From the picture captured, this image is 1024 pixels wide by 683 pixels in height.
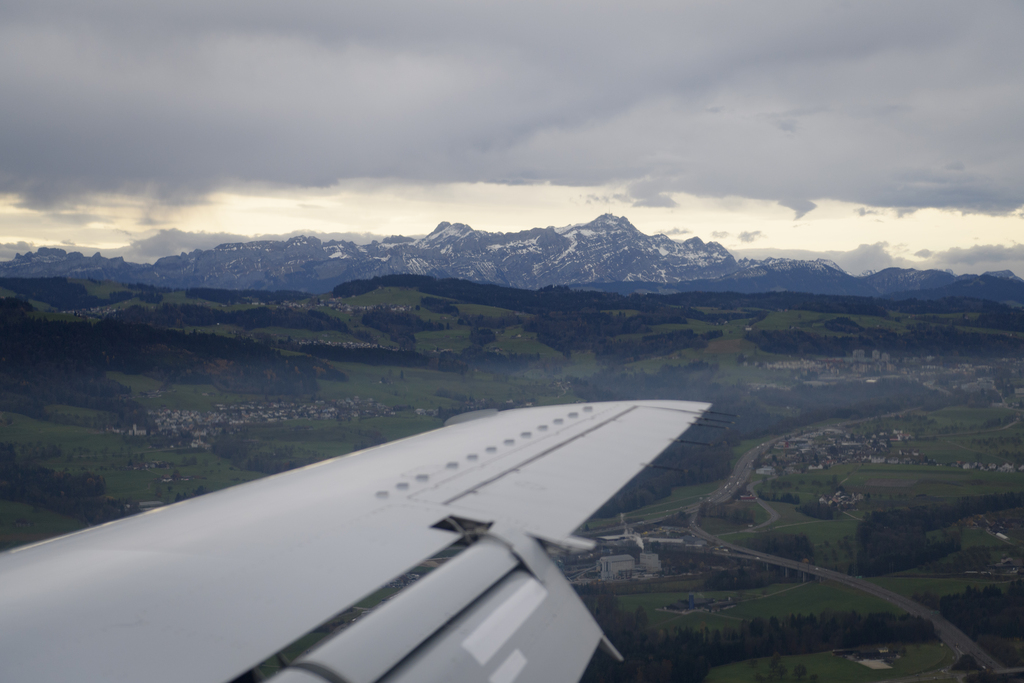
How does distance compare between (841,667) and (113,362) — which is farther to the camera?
(113,362)

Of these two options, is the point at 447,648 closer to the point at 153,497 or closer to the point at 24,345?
the point at 153,497

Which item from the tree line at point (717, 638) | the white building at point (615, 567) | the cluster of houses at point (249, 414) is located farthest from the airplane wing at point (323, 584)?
the cluster of houses at point (249, 414)

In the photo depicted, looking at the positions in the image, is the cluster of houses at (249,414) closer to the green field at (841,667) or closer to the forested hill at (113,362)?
the forested hill at (113,362)

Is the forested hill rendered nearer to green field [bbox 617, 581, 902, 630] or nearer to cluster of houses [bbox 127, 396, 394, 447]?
cluster of houses [bbox 127, 396, 394, 447]

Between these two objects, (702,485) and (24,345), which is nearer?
(702,485)

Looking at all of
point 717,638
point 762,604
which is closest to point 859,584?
point 762,604

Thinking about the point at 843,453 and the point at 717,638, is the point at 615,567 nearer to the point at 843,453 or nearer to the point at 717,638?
the point at 717,638

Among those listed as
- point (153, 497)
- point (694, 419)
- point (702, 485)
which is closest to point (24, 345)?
point (153, 497)

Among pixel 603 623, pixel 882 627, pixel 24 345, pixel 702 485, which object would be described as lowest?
pixel 702 485
